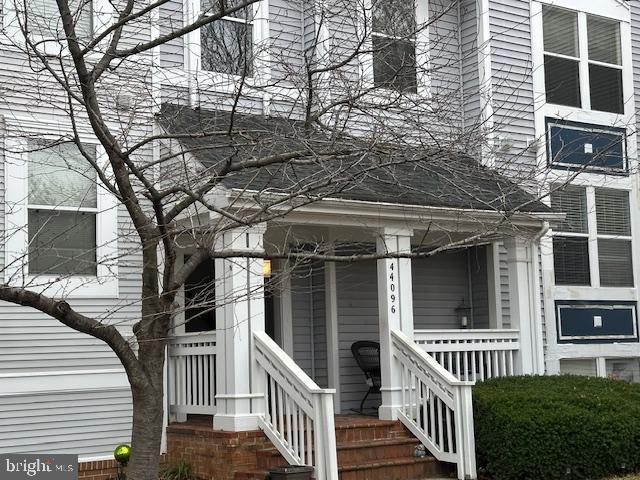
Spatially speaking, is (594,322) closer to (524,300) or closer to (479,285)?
(479,285)

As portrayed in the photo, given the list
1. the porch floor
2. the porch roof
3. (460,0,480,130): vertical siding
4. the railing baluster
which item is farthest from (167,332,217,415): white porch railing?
(460,0,480,130): vertical siding

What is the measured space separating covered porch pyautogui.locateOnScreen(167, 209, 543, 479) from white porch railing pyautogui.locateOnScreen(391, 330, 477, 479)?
2cm

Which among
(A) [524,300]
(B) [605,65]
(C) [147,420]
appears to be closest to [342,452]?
(A) [524,300]

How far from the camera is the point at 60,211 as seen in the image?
38.5ft

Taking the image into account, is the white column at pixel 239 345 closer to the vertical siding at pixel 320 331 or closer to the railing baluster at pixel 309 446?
the railing baluster at pixel 309 446

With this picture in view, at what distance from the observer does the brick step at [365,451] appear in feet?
36.3

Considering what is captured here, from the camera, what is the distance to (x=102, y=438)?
11.8 metres

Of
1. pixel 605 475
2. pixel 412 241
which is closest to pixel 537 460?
pixel 605 475

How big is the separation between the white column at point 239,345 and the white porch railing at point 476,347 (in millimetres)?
2372

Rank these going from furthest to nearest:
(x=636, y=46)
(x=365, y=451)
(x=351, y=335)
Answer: (x=636, y=46)
(x=351, y=335)
(x=365, y=451)

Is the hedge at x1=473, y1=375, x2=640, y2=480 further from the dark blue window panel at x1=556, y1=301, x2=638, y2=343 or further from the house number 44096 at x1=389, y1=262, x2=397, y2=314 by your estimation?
the dark blue window panel at x1=556, y1=301, x2=638, y2=343

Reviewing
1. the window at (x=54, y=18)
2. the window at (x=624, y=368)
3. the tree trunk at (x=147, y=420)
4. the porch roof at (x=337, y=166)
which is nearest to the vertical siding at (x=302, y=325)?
the porch roof at (x=337, y=166)

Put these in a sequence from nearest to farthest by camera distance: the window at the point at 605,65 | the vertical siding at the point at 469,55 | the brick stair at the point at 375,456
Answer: the brick stair at the point at 375,456, the vertical siding at the point at 469,55, the window at the point at 605,65

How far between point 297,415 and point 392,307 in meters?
1.95
